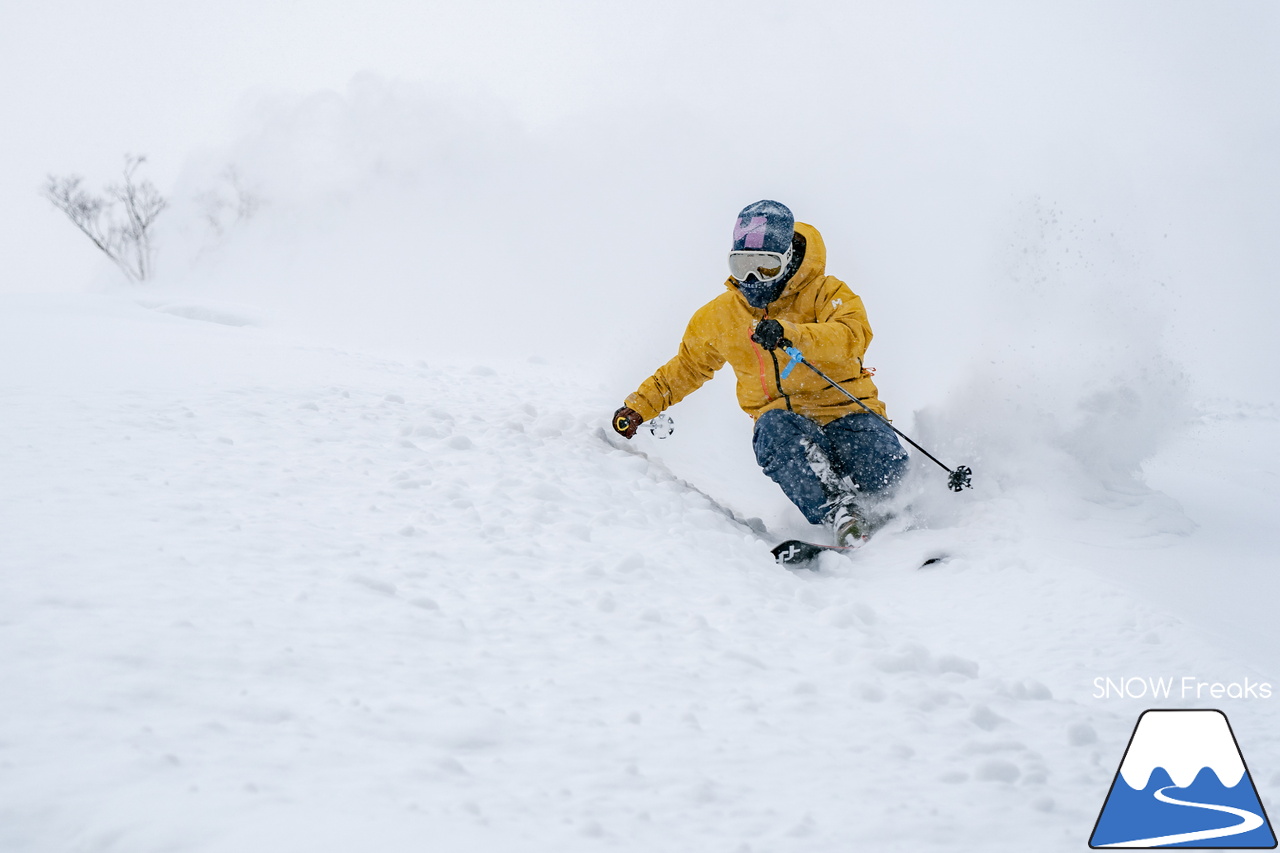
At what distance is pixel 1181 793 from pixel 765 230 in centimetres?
263

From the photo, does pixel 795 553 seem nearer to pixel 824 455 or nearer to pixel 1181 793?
pixel 824 455

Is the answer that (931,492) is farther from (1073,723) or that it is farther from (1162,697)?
(1073,723)

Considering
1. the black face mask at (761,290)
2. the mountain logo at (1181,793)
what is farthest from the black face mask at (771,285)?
the mountain logo at (1181,793)

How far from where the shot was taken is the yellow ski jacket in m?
3.63

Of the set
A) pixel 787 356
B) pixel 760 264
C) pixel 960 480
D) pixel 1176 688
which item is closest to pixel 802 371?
pixel 787 356

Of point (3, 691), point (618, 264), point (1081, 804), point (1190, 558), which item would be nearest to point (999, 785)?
point (1081, 804)

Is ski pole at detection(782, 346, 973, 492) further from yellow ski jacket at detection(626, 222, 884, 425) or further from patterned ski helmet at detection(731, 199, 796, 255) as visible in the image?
patterned ski helmet at detection(731, 199, 796, 255)

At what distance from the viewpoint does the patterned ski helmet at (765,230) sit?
11.7 ft

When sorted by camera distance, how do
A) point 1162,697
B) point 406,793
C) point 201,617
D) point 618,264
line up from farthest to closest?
1. point 618,264
2. point 1162,697
3. point 201,617
4. point 406,793

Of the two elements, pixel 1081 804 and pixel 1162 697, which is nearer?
pixel 1081 804

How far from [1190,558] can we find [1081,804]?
245 centimetres

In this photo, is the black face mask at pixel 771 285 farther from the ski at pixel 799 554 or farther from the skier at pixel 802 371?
the ski at pixel 799 554

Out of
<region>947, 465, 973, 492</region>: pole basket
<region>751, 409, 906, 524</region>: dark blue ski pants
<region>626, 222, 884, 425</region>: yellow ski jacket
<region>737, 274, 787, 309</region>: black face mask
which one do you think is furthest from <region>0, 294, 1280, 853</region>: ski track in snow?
<region>737, 274, 787, 309</region>: black face mask

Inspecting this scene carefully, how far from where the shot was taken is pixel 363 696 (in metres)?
1.48
